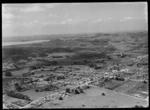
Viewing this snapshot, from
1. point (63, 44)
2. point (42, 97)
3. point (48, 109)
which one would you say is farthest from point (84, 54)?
point (48, 109)

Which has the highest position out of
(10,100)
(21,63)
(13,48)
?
(13,48)

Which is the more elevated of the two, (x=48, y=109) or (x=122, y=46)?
(x=122, y=46)

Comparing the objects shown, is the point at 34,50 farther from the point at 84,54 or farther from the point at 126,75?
the point at 126,75

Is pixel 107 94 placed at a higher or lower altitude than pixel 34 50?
lower

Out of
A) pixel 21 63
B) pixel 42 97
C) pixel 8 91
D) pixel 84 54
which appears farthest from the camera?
pixel 84 54

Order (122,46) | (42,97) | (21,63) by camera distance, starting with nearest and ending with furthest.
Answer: (42,97), (21,63), (122,46)

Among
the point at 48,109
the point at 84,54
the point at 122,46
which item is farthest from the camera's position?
the point at 122,46

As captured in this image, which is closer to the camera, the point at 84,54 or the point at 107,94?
the point at 107,94

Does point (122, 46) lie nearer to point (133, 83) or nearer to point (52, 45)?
point (133, 83)

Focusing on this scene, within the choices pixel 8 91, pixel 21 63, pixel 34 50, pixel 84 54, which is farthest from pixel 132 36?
pixel 8 91

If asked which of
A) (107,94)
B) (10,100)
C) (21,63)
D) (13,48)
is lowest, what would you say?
(107,94)
